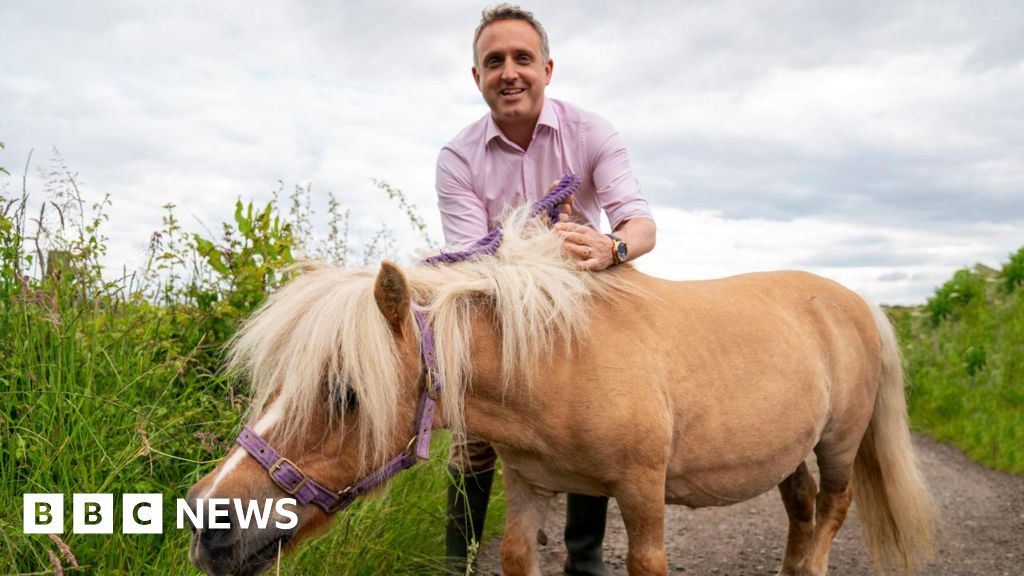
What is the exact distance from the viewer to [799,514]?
452 cm

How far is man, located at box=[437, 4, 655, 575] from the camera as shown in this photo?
3633 millimetres

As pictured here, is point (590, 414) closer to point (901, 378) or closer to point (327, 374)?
point (327, 374)

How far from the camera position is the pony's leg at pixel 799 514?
4480 millimetres

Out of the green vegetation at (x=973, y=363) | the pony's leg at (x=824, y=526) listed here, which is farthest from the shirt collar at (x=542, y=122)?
the green vegetation at (x=973, y=363)

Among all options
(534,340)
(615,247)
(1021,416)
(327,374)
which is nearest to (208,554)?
(327,374)

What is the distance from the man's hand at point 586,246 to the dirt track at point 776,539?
2.07 m

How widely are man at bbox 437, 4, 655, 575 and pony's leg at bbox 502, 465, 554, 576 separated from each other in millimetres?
393

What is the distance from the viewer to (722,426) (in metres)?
3.17

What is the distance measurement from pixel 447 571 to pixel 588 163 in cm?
212

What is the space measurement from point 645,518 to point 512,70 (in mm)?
2016

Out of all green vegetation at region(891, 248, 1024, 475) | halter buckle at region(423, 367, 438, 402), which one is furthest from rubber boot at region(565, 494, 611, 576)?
green vegetation at region(891, 248, 1024, 475)

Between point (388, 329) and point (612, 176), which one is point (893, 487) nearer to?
point (612, 176)

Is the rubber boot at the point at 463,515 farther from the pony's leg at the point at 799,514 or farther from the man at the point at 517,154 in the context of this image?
the pony's leg at the point at 799,514

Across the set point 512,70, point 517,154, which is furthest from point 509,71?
point 517,154
